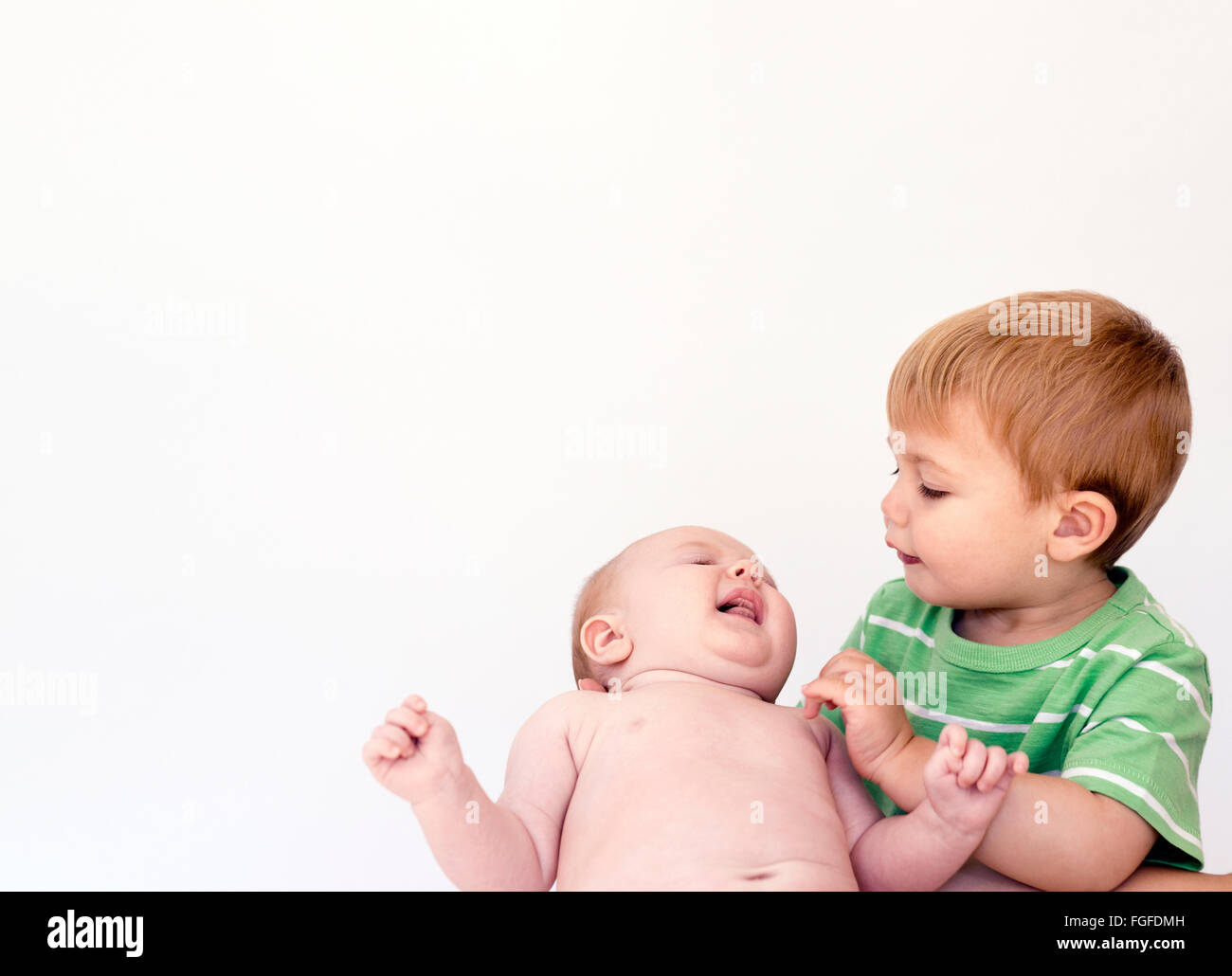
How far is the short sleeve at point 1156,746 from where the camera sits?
1.42 meters

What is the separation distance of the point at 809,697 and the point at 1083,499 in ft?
1.48

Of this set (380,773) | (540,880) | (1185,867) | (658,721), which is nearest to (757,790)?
(658,721)

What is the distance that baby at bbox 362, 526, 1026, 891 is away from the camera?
131 centimetres

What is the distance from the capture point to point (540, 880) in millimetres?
1424

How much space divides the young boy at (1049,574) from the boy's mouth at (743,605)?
0.13 m

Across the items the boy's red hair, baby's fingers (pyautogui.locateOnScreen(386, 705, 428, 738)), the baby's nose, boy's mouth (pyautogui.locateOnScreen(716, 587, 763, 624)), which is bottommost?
baby's fingers (pyautogui.locateOnScreen(386, 705, 428, 738))

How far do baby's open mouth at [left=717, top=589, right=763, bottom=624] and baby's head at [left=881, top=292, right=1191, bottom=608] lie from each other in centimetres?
23

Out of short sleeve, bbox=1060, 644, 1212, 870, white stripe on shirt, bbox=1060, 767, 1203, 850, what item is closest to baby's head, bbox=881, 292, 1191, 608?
short sleeve, bbox=1060, 644, 1212, 870

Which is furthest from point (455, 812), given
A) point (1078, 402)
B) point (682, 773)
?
point (1078, 402)

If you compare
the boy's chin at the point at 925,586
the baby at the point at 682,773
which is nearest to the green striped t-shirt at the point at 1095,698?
the boy's chin at the point at 925,586

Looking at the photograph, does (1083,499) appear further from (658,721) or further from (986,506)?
(658,721)

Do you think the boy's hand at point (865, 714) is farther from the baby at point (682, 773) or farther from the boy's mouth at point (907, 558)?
the boy's mouth at point (907, 558)

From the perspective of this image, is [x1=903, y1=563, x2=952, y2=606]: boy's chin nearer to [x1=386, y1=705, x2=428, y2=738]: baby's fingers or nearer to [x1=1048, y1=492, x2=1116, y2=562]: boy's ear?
[x1=1048, y1=492, x2=1116, y2=562]: boy's ear

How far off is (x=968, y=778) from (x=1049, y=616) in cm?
48
